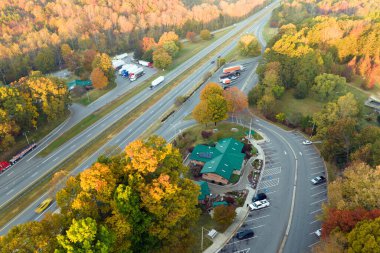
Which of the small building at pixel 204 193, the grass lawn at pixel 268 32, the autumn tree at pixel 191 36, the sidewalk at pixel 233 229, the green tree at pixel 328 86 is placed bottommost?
the sidewalk at pixel 233 229

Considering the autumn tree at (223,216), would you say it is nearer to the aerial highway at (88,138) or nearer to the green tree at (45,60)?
the aerial highway at (88,138)

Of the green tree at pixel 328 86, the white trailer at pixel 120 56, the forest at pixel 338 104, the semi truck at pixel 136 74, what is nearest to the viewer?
the forest at pixel 338 104

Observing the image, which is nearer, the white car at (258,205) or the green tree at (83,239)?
the green tree at (83,239)

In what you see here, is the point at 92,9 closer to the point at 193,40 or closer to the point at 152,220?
the point at 193,40

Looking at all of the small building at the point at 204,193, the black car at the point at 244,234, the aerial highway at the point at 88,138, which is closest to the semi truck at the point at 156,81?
the aerial highway at the point at 88,138

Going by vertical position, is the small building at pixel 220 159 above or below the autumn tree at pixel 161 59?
below

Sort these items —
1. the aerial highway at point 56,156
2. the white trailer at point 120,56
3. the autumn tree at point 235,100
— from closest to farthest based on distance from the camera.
A: the aerial highway at point 56,156
the autumn tree at point 235,100
the white trailer at point 120,56
